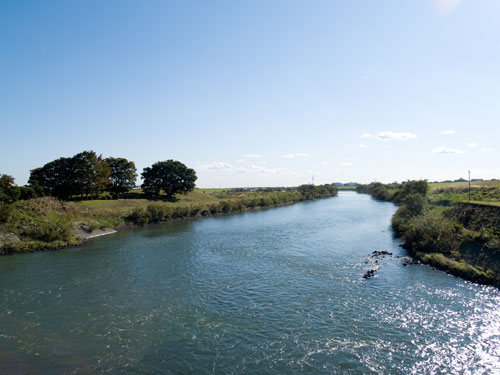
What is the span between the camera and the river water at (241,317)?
15.2m

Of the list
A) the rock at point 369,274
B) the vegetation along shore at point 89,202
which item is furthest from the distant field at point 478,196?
the vegetation along shore at point 89,202

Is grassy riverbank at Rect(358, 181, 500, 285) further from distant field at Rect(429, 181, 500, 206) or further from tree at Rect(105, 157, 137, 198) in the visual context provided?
tree at Rect(105, 157, 137, 198)

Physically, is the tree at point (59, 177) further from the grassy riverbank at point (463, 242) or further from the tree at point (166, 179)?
the grassy riverbank at point (463, 242)

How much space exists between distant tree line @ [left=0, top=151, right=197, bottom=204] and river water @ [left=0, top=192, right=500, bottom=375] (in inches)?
1207

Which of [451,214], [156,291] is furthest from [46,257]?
[451,214]

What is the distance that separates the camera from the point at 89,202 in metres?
73.3

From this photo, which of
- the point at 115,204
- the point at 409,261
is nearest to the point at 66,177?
the point at 115,204

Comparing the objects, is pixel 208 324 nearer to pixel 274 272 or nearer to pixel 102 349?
pixel 102 349

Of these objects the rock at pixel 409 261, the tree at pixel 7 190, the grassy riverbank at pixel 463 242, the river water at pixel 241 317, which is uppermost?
the tree at pixel 7 190

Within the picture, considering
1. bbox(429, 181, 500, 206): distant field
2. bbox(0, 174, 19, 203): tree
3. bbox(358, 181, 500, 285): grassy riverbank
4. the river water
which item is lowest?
the river water

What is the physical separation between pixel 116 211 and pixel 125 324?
165 ft

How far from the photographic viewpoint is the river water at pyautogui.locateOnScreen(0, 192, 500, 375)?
49.9ft

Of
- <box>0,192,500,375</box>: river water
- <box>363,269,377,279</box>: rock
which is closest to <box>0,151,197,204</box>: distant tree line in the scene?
<box>0,192,500,375</box>: river water

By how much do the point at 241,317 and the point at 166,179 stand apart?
77.6m
